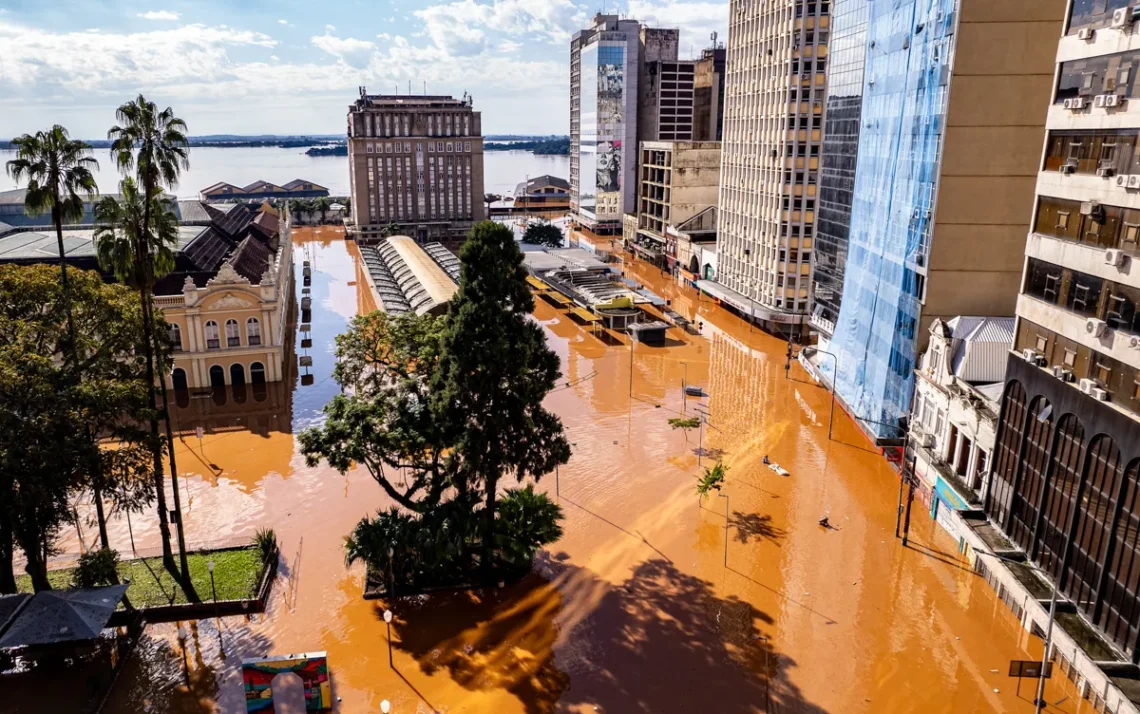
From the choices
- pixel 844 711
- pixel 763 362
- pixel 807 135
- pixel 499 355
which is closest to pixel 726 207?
pixel 807 135

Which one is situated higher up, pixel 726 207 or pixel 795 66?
pixel 795 66

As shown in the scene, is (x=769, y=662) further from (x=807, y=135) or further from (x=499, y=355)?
(x=807, y=135)

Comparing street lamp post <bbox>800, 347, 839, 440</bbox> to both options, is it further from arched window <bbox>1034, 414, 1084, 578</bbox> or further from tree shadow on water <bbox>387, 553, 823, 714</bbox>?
tree shadow on water <bbox>387, 553, 823, 714</bbox>

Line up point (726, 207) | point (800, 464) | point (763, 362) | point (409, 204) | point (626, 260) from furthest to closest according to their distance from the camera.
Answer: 1. point (409, 204)
2. point (626, 260)
3. point (726, 207)
4. point (763, 362)
5. point (800, 464)

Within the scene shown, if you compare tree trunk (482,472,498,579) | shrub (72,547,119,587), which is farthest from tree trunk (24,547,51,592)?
tree trunk (482,472,498,579)

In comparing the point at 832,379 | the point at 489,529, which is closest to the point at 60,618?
the point at 489,529

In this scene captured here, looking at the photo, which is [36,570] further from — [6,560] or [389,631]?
[389,631]

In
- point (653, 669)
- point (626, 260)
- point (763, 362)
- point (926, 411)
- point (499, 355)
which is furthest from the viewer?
point (626, 260)
